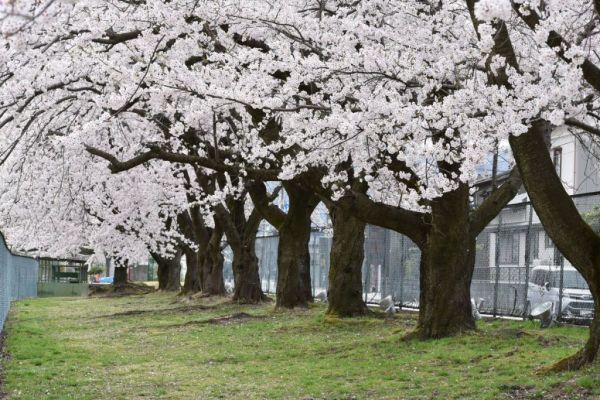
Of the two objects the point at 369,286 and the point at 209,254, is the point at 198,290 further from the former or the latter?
the point at 369,286

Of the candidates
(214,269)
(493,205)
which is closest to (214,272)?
(214,269)

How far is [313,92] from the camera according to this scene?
1330cm

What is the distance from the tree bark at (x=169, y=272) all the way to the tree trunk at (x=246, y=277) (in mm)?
14965

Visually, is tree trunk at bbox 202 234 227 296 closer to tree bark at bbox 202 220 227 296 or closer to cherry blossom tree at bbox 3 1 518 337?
tree bark at bbox 202 220 227 296

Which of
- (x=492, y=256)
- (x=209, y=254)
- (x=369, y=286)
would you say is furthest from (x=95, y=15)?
(x=209, y=254)

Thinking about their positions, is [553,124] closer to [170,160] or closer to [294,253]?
[170,160]

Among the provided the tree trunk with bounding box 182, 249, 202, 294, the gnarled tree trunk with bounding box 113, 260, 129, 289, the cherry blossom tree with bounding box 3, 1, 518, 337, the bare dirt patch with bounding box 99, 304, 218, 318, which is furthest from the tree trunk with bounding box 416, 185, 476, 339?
the gnarled tree trunk with bounding box 113, 260, 129, 289

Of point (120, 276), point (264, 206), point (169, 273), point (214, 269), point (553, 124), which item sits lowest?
point (120, 276)

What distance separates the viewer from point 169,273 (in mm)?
42938

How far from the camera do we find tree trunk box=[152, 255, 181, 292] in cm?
4259

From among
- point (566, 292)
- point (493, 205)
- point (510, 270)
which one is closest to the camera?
point (493, 205)

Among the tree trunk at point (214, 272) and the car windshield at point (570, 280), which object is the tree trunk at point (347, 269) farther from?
the tree trunk at point (214, 272)

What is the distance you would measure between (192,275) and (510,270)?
20.3 m

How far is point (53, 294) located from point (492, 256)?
35.4 m
